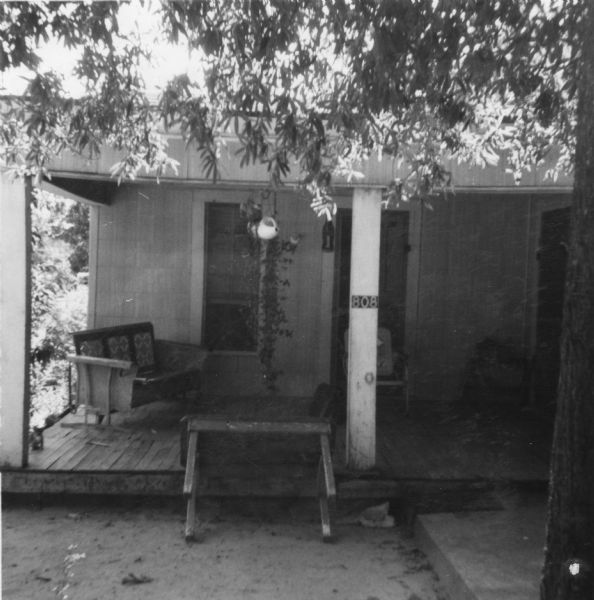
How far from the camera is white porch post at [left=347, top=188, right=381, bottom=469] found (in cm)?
638

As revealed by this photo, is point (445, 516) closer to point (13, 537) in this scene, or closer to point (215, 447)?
point (215, 447)

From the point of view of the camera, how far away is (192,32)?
14.1 feet

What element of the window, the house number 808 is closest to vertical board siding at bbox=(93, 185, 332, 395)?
the window

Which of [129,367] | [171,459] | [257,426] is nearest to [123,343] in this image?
[129,367]

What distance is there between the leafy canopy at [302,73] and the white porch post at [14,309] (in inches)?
42.6

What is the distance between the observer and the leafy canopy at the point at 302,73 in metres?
4.09

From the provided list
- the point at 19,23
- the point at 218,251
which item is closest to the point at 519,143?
the point at 19,23

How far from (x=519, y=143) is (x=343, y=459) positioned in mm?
3206

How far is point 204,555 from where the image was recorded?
545 centimetres

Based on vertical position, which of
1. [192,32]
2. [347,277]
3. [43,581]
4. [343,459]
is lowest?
[43,581]

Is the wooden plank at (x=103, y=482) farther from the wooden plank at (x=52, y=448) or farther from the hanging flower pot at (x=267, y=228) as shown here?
the hanging flower pot at (x=267, y=228)

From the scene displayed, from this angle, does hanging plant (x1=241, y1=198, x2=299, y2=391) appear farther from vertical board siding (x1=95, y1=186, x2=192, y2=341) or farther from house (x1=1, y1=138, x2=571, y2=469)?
vertical board siding (x1=95, y1=186, x2=192, y2=341)

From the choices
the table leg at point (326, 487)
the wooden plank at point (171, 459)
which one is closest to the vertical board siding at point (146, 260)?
the wooden plank at point (171, 459)

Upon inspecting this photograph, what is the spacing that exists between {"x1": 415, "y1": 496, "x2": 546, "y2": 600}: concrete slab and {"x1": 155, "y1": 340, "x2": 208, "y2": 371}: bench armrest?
3602 mm
